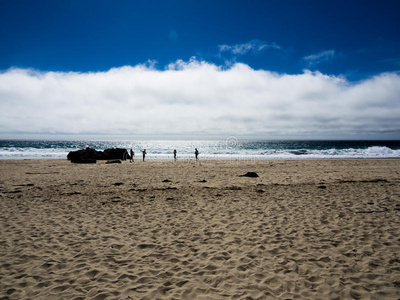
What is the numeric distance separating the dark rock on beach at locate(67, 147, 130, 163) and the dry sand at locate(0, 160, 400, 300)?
805 inches

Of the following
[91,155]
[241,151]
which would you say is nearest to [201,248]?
[91,155]

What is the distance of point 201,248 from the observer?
232 inches

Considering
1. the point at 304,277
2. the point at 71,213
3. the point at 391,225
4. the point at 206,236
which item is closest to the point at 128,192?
the point at 71,213

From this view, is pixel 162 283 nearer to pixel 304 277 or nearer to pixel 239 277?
pixel 239 277

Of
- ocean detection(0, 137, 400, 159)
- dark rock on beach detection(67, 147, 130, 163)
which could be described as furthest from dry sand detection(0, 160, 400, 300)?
ocean detection(0, 137, 400, 159)

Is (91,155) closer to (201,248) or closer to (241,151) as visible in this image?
(201,248)

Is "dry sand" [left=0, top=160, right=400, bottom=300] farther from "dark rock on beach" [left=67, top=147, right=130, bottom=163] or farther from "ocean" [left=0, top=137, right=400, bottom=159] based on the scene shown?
"ocean" [left=0, top=137, right=400, bottom=159]

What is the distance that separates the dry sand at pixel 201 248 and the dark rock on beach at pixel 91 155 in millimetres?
20452

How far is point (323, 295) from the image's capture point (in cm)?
406

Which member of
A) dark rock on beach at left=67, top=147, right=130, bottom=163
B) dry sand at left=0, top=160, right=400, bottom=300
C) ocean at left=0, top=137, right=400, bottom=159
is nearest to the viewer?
dry sand at left=0, top=160, right=400, bottom=300

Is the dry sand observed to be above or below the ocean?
below

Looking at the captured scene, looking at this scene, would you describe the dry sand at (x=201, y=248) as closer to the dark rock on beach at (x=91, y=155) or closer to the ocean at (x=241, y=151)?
the dark rock on beach at (x=91, y=155)

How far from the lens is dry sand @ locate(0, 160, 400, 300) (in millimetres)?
4297

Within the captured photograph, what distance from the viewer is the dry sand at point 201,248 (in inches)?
169
